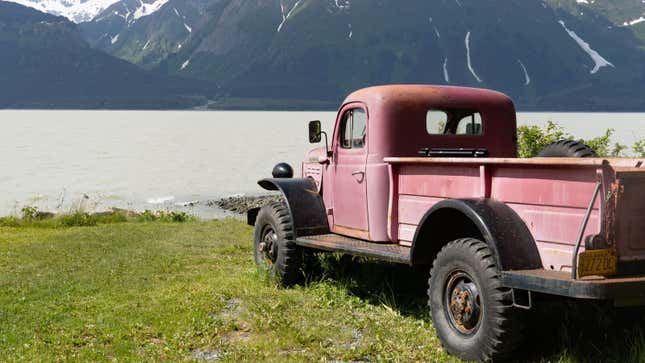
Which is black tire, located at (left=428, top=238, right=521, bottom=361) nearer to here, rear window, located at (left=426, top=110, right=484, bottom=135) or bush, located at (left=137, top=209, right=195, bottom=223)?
rear window, located at (left=426, top=110, right=484, bottom=135)

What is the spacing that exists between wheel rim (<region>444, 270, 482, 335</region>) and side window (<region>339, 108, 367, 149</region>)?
9.44 feet

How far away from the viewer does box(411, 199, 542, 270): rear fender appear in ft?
19.4

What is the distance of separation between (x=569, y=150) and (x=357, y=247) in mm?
3078

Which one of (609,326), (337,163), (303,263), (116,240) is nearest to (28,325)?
(303,263)

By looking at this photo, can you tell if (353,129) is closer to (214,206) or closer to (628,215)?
(628,215)

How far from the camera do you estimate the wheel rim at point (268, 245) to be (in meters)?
10.3

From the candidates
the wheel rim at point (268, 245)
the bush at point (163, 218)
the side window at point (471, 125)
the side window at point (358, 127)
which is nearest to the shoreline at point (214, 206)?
the bush at point (163, 218)

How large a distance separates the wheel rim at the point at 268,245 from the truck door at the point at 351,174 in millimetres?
1098

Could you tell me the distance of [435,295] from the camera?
6770mm

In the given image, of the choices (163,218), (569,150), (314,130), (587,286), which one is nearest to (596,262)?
(587,286)

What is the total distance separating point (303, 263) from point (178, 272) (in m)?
3.24

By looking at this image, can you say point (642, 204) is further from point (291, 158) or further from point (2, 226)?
point (291, 158)

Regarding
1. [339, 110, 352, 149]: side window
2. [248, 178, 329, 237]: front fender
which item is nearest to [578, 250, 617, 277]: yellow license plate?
[339, 110, 352, 149]: side window

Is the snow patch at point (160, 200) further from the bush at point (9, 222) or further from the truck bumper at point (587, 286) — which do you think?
the truck bumper at point (587, 286)
